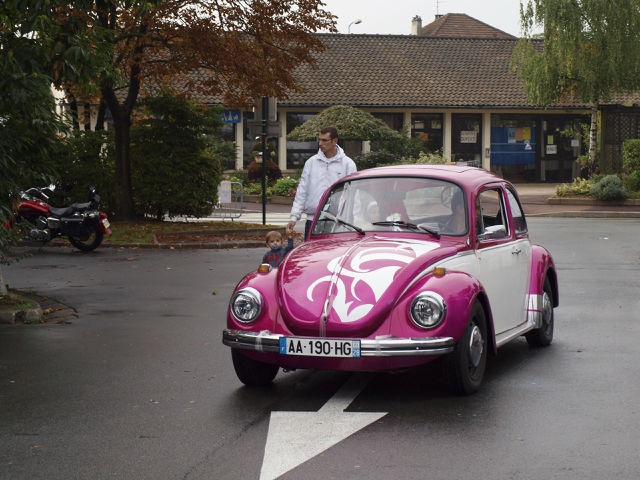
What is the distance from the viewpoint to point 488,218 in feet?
27.9

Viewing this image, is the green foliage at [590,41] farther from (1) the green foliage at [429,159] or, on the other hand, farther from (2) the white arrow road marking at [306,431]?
(2) the white arrow road marking at [306,431]

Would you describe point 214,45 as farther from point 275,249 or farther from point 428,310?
point 428,310

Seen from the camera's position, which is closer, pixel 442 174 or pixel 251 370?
pixel 251 370

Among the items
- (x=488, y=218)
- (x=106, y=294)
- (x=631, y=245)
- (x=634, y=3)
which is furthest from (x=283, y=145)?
(x=488, y=218)

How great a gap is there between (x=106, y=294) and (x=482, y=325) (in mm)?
6739

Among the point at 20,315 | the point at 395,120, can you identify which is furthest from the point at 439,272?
the point at 395,120

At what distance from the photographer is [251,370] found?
729 cm

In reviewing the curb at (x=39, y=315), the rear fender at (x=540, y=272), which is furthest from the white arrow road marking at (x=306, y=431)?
the curb at (x=39, y=315)

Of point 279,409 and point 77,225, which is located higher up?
point 77,225

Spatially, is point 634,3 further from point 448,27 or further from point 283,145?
point 448,27

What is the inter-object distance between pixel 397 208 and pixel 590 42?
30.1 m

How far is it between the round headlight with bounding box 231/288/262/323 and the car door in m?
1.65

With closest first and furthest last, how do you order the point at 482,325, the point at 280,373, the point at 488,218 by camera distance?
the point at 482,325, the point at 280,373, the point at 488,218

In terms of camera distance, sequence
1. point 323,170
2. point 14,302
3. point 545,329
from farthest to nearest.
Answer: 1. point 14,302
2. point 323,170
3. point 545,329
